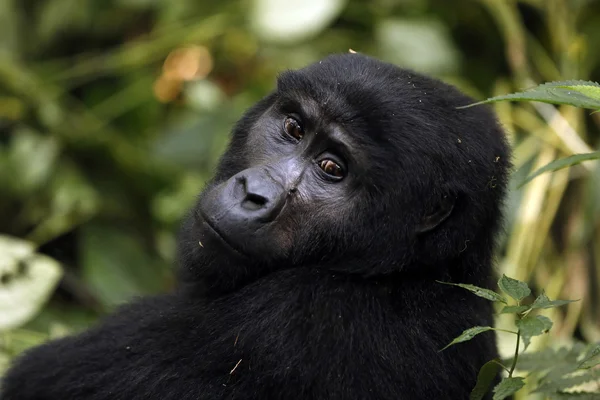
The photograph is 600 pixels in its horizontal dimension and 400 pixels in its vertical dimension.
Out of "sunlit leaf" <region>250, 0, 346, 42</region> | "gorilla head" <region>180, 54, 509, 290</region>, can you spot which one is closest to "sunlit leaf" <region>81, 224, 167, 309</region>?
"sunlit leaf" <region>250, 0, 346, 42</region>

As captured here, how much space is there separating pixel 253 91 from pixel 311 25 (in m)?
0.57

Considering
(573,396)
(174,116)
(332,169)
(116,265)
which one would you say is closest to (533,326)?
(573,396)

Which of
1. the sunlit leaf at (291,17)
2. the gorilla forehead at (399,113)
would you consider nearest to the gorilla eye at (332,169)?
the gorilla forehead at (399,113)

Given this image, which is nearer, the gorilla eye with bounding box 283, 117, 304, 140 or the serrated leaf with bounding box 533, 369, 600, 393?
the serrated leaf with bounding box 533, 369, 600, 393

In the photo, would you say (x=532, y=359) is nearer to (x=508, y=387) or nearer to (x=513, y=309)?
(x=508, y=387)

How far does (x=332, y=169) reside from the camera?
8.18 feet

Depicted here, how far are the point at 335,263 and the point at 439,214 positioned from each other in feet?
1.14

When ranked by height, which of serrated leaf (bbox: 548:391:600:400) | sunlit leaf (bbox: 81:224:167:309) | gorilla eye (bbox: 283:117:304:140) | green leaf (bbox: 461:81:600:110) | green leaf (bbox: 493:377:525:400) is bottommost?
sunlit leaf (bbox: 81:224:167:309)

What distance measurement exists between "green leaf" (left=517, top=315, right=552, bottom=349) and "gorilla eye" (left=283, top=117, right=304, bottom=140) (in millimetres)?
1026

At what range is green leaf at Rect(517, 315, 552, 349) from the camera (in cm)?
178

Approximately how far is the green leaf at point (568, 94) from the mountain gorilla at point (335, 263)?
560mm

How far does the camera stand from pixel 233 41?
573 centimetres

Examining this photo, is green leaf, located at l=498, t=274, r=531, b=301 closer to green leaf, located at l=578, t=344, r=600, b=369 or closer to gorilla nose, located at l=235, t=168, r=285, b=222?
green leaf, located at l=578, t=344, r=600, b=369

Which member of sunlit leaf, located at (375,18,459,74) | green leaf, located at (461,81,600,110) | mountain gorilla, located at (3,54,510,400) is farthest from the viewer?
sunlit leaf, located at (375,18,459,74)
